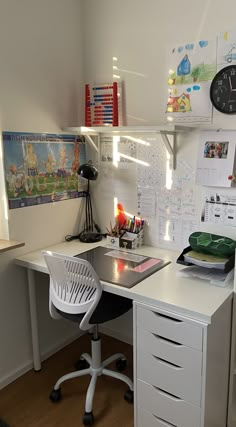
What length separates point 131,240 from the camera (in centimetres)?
222

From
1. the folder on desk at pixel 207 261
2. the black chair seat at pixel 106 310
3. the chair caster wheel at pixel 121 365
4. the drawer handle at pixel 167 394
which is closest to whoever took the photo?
the drawer handle at pixel 167 394

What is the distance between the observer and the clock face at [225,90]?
182cm

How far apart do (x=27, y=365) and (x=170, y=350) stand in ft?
3.81

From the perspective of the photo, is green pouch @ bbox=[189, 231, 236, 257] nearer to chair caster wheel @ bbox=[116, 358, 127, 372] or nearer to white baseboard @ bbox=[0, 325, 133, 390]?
chair caster wheel @ bbox=[116, 358, 127, 372]

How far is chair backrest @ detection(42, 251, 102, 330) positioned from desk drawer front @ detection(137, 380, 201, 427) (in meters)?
0.42

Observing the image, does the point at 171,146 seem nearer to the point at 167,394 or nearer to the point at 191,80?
the point at 191,80

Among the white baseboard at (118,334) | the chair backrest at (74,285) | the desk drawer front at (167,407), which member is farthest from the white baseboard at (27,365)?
the desk drawer front at (167,407)

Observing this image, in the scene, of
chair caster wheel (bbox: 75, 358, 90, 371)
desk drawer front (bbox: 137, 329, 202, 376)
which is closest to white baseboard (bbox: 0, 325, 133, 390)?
chair caster wheel (bbox: 75, 358, 90, 371)

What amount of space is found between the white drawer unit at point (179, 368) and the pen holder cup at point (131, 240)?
658mm

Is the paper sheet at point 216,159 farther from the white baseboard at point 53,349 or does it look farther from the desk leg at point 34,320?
the white baseboard at point 53,349

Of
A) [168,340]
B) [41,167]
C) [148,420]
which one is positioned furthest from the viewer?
[41,167]

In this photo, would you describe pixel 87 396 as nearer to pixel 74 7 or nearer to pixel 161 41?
pixel 161 41

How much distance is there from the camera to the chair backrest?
1672mm

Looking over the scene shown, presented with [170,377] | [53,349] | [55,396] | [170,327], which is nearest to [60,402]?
[55,396]
